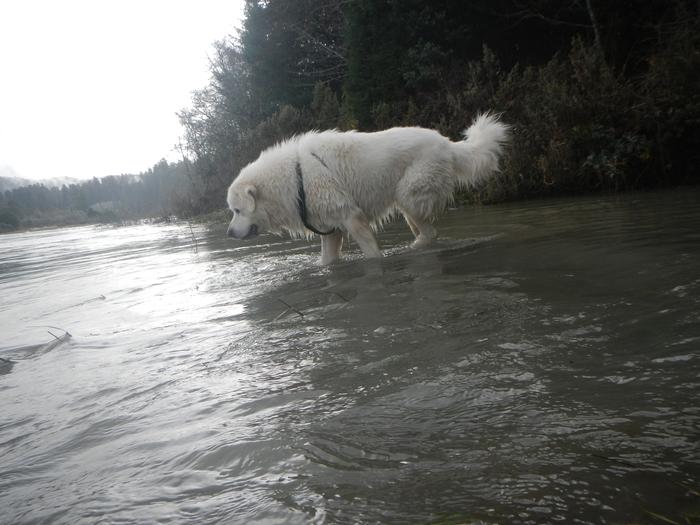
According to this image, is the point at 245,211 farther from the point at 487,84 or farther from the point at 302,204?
the point at 487,84

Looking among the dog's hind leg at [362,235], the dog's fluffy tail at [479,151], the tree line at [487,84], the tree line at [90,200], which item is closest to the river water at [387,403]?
the dog's hind leg at [362,235]

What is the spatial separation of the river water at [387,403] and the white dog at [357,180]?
6.16 ft

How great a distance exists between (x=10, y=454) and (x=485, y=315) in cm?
233

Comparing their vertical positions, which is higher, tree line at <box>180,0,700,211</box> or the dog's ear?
tree line at <box>180,0,700,211</box>

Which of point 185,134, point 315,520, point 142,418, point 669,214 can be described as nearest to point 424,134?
point 669,214

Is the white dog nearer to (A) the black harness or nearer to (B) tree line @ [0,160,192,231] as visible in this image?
(A) the black harness

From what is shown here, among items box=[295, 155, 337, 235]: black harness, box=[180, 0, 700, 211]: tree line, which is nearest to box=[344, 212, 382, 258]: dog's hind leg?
box=[295, 155, 337, 235]: black harness

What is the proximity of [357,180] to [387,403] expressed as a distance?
4439mm

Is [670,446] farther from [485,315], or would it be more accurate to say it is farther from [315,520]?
[485,315]

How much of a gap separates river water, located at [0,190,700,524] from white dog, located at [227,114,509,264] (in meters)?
1.88

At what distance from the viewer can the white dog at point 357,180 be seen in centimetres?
599

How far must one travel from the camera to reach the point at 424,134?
6.16 m

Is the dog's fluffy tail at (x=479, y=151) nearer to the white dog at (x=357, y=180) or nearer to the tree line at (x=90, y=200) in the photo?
the white dog at (x=357, y=180)

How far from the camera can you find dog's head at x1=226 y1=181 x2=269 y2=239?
20.5ft
